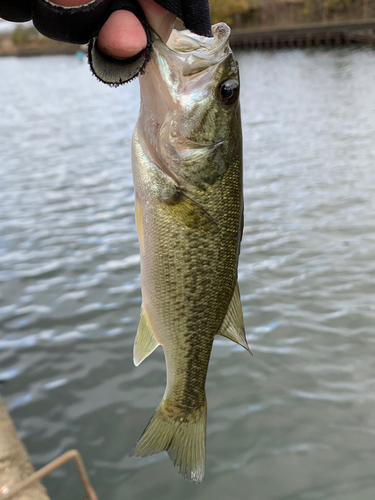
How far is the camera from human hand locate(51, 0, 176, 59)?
1.35 meters

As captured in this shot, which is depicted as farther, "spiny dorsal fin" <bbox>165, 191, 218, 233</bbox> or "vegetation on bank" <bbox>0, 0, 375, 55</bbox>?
"vegetation on bank" <bbox>0, 0, 375, 55</bbox>

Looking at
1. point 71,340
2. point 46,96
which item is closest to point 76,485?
point 71,340

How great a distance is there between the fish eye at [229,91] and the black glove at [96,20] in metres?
0.37

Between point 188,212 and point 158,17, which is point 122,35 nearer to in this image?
point 158,17

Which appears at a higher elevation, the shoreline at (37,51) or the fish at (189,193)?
the fish at (189,193)

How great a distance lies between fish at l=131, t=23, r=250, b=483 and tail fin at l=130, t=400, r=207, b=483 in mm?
12

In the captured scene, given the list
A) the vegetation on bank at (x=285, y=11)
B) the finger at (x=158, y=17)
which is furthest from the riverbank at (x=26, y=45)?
the finger at (x=158, y=17)

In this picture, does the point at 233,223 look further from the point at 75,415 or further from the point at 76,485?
the point at 75,415

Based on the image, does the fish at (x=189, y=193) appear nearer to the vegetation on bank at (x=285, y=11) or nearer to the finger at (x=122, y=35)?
the finger at (x=122, y=35)

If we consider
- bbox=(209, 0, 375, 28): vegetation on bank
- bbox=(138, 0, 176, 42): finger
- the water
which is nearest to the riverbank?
bbox=(209, 0, 375, 28): vegetation on bank

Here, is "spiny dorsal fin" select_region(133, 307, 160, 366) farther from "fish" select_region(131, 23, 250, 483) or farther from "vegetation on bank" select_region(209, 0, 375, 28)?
Result: "vegetation on bank" select_region(209, 0, 375, 28)

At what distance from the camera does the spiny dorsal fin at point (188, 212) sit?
6.47 feet

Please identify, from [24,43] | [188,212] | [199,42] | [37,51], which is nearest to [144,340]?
[188,212]

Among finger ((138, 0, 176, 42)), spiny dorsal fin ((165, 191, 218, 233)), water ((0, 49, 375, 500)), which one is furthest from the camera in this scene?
water ((0, 49, 375, 500))
